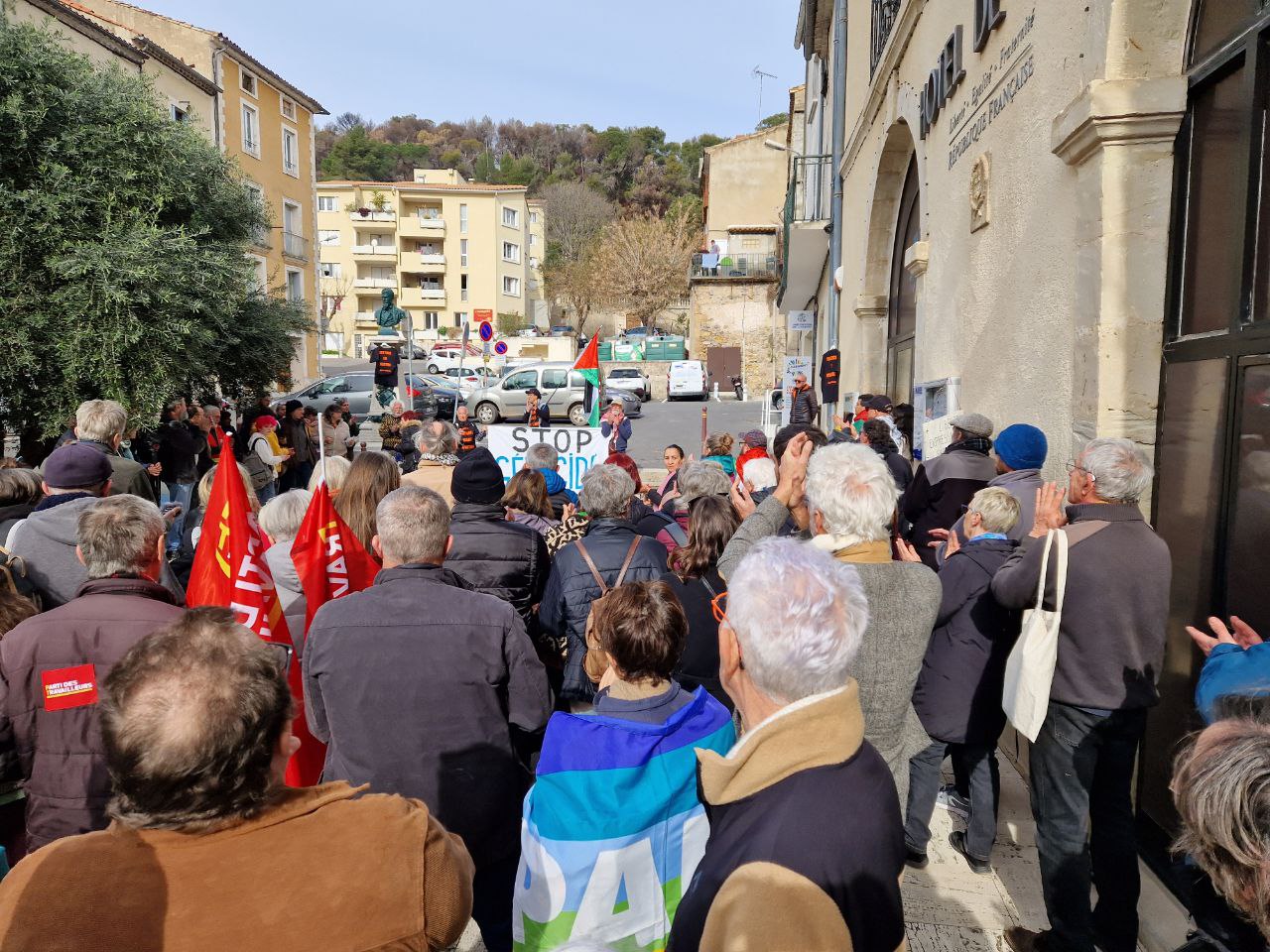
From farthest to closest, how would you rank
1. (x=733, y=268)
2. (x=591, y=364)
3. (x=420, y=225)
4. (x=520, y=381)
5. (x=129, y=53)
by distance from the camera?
1. (x=420, y=225)
2. (x=733, y=268)
3. (x=520, y=381)
4. (x=129, y=53)
5. (x=591, y=364)

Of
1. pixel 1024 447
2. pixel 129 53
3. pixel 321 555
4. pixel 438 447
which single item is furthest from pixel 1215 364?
pixel 129 53

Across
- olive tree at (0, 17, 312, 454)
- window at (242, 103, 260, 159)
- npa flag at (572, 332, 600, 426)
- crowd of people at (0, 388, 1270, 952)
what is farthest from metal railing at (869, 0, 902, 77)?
window at (242, 103, 260, 159)

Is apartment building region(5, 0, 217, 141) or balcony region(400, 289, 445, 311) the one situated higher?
apartment building region(5, 0, 217, 141)

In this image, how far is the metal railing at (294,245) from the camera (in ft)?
104

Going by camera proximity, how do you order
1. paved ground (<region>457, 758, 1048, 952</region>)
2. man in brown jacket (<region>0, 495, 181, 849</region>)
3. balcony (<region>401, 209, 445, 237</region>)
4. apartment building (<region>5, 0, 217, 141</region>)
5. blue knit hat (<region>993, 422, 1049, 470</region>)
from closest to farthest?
man in brown jacket (<region>0, 495, 181, 849</region>), paved ground (<region>457, 758, 1048, 952</region>), blue knit hat (<region>993, 422, 1049, 470</region>), apartment building (<region>5, 0, 217, 141</region>), balcony (<region>401, 209, 445, 237</region>)

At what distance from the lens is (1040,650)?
9.85 feet

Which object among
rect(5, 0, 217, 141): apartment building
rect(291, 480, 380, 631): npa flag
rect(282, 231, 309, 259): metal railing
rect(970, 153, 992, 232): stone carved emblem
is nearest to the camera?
rect(291, 480, 380, 631): npa flag

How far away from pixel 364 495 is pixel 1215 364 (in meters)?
3.98

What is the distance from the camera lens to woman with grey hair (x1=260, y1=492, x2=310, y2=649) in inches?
149

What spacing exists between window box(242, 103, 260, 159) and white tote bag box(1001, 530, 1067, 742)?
1228 inches

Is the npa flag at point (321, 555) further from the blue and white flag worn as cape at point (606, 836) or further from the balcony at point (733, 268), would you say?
the balcony at point (733, 268)

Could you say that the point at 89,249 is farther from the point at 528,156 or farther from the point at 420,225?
the point at 528,156

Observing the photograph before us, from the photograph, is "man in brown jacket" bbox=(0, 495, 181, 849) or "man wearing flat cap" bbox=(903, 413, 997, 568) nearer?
"man in brown jacket" bbox=(0, 495, 181, 849)

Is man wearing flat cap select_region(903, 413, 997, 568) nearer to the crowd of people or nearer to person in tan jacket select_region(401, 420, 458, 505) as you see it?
the crowd of people
